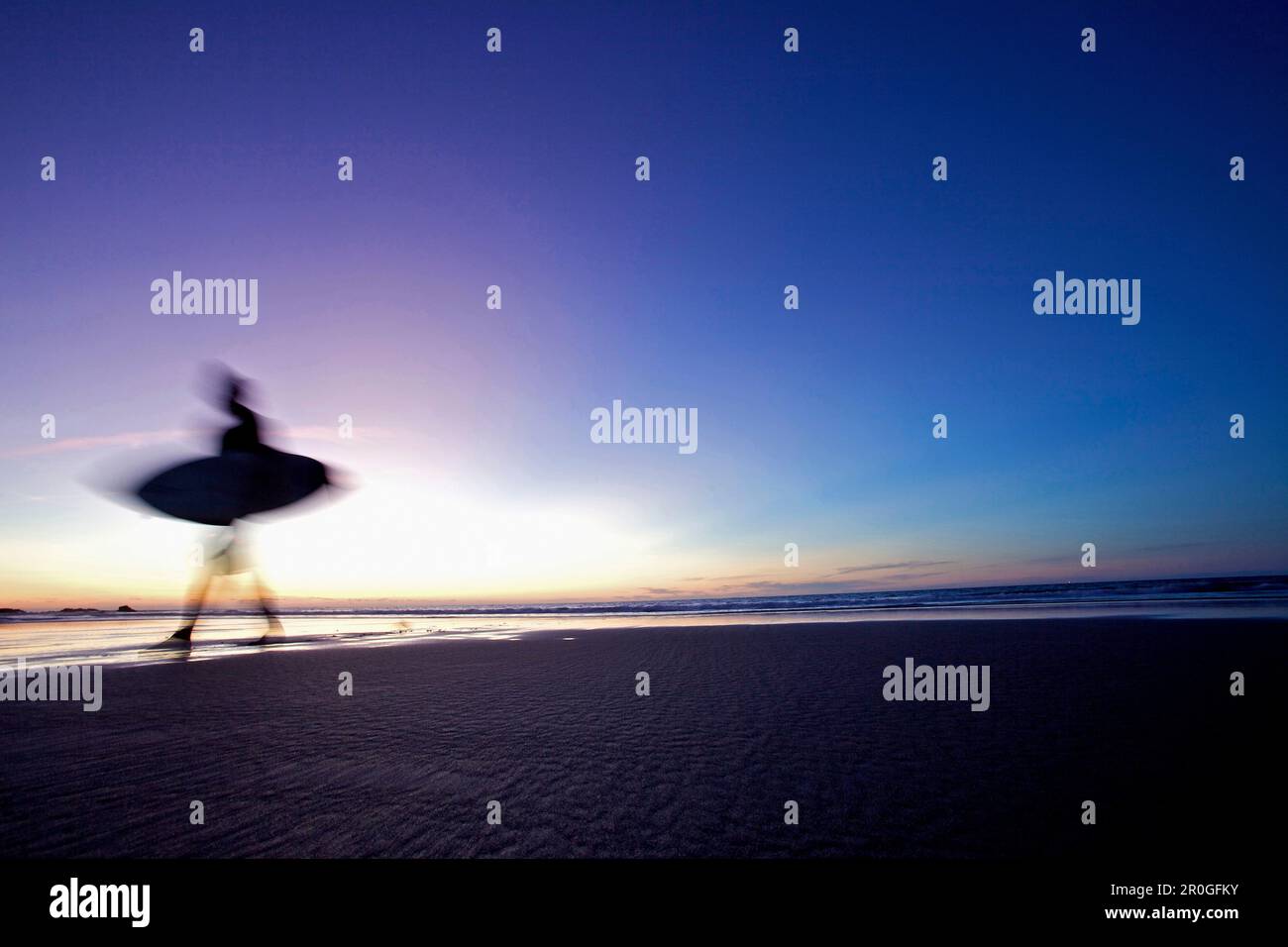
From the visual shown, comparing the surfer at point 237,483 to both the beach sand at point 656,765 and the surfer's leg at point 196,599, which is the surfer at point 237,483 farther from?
the beach sand at point 656,765

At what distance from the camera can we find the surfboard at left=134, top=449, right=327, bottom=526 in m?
12.1

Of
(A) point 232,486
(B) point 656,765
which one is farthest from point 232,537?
(B) point 656,765

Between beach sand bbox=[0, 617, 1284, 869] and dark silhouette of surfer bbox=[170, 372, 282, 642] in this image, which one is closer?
beach sand bbox=[0, 617, 1284, 869]

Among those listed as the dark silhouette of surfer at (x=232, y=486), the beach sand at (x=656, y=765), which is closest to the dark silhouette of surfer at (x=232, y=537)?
the dark silhouette of surfer at (x=232, y=486)

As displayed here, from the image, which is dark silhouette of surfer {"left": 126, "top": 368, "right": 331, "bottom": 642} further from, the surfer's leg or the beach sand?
the beach sand

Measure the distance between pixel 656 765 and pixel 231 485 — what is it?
1349 centimetres

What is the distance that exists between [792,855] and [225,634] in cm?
2191

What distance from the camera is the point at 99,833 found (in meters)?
3.63

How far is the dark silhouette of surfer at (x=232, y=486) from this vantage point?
12289 millimetres

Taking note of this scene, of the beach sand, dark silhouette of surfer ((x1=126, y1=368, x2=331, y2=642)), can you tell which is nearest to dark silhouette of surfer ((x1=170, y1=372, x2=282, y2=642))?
dark silhouette of surfer ((x1=126, y1=368, x2=331, y2=642))

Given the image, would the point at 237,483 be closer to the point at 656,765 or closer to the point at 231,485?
the point at 231,485

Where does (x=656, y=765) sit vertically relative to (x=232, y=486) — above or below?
below

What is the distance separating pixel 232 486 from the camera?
42.9ft
